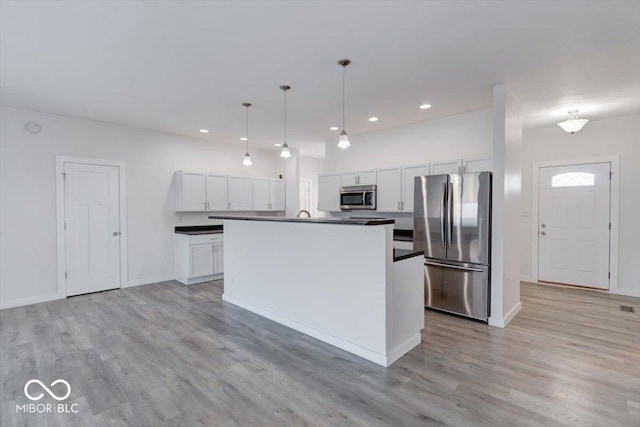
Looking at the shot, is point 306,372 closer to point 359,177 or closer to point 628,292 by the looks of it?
point 359,177

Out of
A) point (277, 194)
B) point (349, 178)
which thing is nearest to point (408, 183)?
point (349, 178)

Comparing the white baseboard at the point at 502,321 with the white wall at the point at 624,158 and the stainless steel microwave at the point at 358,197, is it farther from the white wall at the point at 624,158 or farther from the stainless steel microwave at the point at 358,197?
the white wall at the point at 624,158

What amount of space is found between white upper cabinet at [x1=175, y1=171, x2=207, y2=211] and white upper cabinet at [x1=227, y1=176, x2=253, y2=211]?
566 mm

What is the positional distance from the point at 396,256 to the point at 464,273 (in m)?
1.50

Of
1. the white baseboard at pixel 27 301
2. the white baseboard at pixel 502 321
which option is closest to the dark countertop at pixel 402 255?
the white baseboard at pixel 502 321

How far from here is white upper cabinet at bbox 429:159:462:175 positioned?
433 centimetres

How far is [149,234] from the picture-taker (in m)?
5.66

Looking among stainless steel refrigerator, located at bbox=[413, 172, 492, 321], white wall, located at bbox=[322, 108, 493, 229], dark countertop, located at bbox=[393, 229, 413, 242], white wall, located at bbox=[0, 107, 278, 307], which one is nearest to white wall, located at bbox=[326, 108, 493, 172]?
white wall, located at bbox=[322, 108, 493, 229]

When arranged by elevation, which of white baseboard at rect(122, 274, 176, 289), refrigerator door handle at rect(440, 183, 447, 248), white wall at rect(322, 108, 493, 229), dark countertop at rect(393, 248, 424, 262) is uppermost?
white wall at rect(322, 108, 493, 229)

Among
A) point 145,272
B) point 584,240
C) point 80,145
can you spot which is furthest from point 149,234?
point 584,240

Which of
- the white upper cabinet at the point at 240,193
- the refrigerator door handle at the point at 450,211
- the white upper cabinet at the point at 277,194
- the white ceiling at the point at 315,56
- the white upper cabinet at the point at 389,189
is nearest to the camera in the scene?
the white ceiling at the point at 315,56

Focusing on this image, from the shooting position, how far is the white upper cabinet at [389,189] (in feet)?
16.5

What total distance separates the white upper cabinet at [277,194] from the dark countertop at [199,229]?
4.52 feet

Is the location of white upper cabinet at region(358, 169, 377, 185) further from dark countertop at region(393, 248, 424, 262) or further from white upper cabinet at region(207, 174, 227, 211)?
white upper cabinet at region(207, 174, 227, 211)
